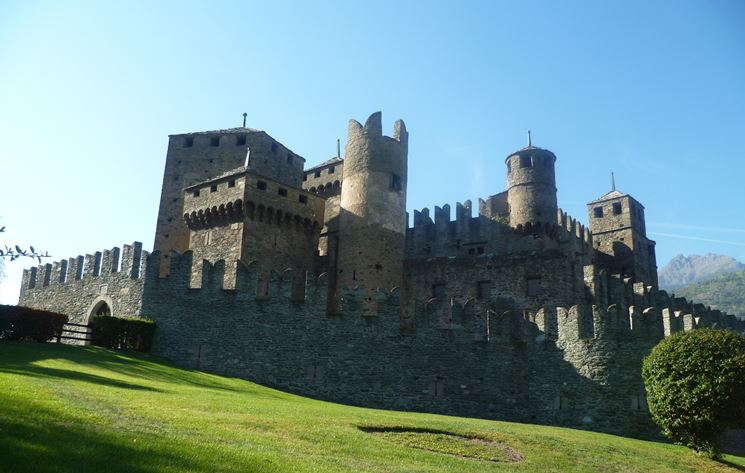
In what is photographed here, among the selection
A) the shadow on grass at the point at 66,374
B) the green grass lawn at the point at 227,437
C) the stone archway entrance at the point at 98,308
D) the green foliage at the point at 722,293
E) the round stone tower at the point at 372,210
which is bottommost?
the green grass lawn at the point at 227,437

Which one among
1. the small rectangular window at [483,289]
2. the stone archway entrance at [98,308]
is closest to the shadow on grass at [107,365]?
the stone archway entrance at [98,308]

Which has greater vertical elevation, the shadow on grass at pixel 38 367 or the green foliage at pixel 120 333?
the green foliage at pixel 120 333

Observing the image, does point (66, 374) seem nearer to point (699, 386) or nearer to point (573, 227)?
point (699, 386)

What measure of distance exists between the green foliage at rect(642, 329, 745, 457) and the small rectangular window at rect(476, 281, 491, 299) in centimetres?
1566

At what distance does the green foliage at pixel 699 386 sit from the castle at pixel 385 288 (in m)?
3.31

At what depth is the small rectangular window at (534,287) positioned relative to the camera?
31.3m

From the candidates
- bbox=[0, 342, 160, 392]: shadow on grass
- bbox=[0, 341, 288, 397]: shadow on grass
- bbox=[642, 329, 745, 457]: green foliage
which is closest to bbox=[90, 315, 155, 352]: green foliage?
bbox=[0, 341, 288, 397]: shadow on grass

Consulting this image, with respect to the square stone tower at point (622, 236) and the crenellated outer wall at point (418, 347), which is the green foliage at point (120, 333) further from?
the square stone tower at point (622, 236)

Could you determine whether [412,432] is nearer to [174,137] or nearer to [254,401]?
[254,401]

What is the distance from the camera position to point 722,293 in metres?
122

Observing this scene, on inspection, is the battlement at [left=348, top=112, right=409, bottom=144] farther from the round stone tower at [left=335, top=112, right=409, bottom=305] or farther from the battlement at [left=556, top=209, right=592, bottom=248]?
the battlement at [left=556, top=209, right=592, bottom=248]

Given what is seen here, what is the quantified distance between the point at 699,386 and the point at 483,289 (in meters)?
17.3

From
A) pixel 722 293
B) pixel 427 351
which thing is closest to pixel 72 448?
pixel 427 351

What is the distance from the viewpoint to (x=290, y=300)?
80.8 ft
